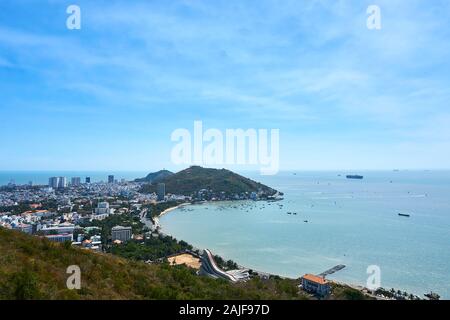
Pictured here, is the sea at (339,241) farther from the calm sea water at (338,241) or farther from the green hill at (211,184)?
the green hill at (211,184)

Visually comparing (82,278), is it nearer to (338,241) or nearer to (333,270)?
(333,270)

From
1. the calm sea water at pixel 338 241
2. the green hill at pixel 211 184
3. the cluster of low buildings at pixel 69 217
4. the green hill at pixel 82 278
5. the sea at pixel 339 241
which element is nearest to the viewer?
the green hill at pixel 82 278

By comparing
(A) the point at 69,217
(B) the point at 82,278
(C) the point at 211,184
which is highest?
(B) the point at 82,278

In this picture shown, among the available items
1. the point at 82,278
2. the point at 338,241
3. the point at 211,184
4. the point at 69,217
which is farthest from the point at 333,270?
the point at 211,184

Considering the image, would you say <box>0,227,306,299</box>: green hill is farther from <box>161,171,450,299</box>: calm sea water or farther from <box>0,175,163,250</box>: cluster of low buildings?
<box>161,171,450,299</box>: calm sea water

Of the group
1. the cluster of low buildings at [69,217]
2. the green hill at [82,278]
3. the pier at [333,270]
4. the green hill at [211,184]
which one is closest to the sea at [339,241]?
the pier at [333,270]

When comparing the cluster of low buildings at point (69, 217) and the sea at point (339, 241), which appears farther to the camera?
the cluster of low buildings at point (69, 217)
